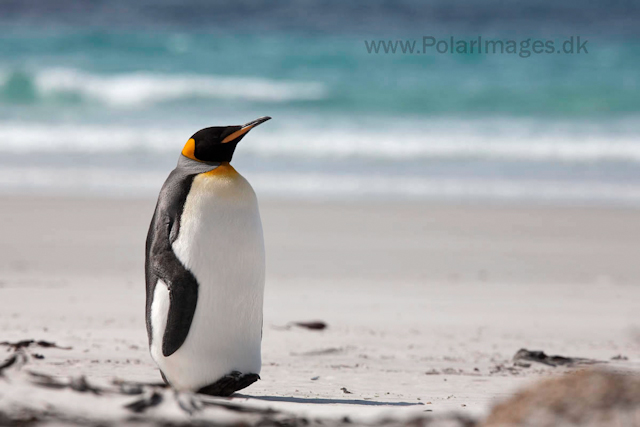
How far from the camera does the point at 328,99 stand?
2236 cm

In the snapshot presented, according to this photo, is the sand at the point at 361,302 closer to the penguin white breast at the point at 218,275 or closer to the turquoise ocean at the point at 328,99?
the penguin white breast at the point at 218,275

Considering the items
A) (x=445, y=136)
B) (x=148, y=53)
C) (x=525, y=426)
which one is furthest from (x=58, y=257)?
(x=148, y=53)

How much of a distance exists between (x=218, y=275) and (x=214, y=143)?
2.12 ft

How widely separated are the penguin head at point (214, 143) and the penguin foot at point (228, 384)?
41.4 inches

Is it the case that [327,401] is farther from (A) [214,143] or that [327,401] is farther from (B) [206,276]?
(A) [214,143]

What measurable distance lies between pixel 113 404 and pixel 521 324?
3.88m

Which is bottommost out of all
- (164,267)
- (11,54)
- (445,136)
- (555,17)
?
(164,267)

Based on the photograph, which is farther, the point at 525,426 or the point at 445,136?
the point at 445,136

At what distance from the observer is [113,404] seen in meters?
2.95

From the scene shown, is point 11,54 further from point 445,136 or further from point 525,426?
point 525,426

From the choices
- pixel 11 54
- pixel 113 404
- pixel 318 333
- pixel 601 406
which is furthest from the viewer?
pixel 11 54

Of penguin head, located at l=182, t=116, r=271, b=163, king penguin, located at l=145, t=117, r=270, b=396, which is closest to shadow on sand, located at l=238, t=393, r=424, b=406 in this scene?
king penguin, located at l=145, t=117, r=270, b=396

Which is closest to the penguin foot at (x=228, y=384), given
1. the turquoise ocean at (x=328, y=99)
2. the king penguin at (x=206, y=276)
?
the king penguin at (x=206, y=276)

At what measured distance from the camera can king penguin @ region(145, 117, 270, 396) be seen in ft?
12.8
